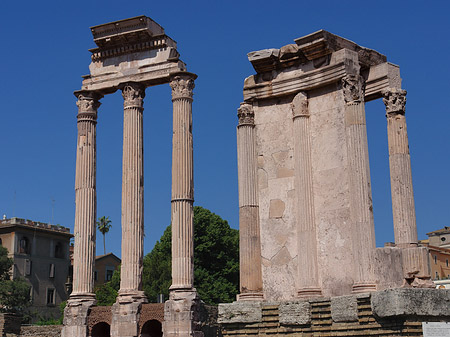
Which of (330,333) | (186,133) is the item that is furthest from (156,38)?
(330,333)

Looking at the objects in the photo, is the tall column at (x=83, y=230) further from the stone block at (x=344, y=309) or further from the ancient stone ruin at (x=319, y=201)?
the stone block at (x=344, y=309)

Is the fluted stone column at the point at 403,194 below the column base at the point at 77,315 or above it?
above

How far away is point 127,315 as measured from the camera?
27094 millimetres

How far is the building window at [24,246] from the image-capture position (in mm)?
63072

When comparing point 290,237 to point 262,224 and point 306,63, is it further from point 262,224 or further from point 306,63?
point 306,63

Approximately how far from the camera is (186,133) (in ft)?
92.8

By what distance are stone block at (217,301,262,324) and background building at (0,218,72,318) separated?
52.8 metres

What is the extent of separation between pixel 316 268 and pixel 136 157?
19066 millimetres

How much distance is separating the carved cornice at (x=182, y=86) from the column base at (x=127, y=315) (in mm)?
7991

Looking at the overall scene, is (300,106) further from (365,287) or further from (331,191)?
(365,287)

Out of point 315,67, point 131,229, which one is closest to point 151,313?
point 131,229

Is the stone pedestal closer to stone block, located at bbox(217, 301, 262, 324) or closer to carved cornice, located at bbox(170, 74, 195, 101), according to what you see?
carved cornice, located at bbox(170, 74, 195, 101)

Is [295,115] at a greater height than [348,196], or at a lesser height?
greater

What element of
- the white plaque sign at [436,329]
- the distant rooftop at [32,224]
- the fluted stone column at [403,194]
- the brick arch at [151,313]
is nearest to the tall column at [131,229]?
the brick arch at [151,313]
